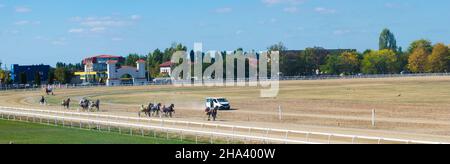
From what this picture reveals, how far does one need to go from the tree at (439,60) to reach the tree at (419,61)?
6.79 ft

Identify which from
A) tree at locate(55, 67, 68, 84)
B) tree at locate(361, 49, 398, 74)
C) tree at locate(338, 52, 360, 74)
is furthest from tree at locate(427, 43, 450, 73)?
tree at locate(55, 67, 68, 84)

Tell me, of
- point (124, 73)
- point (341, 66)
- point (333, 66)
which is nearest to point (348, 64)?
point (341, 66)

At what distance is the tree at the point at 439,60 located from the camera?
159 m

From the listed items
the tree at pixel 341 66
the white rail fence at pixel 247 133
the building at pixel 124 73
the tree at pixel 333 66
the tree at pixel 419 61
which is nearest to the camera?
the white rail fence at pixel 247 133

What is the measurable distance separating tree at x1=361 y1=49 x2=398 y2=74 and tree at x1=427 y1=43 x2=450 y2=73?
40.8 ft

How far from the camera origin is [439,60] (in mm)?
159625

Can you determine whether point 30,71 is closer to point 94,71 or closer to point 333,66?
point 94,71

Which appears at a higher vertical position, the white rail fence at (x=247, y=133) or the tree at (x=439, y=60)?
the tree at (x=439, y=60)

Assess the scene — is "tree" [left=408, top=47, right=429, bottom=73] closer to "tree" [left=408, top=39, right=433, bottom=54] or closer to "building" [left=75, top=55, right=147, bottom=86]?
"tree" [left=408, top=39, right=433, bottom=54]

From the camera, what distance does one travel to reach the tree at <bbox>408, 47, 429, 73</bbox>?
163m

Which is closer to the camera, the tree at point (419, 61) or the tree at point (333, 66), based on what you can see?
the tree at point (419, 61)

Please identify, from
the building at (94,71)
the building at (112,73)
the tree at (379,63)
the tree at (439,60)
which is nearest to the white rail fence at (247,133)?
the building at (112,73)

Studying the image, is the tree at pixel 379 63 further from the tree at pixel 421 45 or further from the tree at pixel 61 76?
the tree at pixel 61 76
